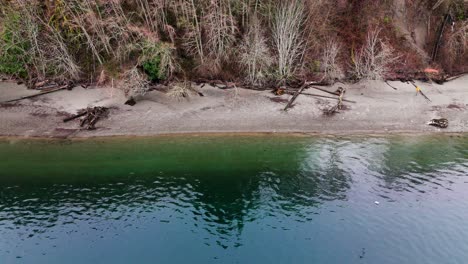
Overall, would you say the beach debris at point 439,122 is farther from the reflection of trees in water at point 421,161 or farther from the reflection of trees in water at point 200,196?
the reflection of trees in water at point 200,196

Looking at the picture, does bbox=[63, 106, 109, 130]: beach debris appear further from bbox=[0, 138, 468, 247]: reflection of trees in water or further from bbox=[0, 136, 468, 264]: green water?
bbox=[0, 138, 468, 247]: reflection of trees in water

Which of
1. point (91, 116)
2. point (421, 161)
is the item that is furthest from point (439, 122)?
point (91, 116)

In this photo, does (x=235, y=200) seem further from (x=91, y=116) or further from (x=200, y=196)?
(x=91, y=116)

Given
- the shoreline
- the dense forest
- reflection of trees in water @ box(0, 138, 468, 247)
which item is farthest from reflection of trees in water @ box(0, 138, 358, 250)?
the dense forest

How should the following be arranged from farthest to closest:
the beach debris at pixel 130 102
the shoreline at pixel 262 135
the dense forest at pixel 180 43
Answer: the dense forest at pixel 180 43
the beach debris at pixel 130 102
the shoreline at pixel 262 135

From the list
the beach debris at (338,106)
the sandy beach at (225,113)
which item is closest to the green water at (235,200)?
the sandy beach at (225,113)

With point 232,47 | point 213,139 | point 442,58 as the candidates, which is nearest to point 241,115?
point 213,139
